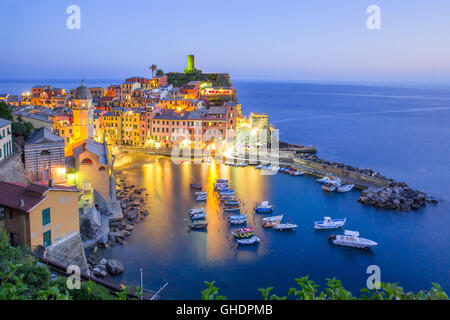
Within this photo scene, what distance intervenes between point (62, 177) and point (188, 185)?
37.2ft

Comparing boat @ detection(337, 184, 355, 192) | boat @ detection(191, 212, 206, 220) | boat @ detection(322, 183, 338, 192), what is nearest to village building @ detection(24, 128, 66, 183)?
boat @ detection(191, 212, 206, 220)

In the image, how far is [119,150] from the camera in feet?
127

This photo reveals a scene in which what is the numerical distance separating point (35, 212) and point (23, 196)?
2.56ft

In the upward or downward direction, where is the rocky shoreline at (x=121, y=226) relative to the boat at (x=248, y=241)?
upward

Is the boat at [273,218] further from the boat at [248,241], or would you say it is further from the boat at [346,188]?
the boat at [346,188]

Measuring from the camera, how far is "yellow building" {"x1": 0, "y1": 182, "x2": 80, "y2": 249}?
11484 mm

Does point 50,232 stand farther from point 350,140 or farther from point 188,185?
point 350,140

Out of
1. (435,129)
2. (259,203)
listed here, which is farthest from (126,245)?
(435,129)

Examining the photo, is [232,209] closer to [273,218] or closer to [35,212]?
[273,218]

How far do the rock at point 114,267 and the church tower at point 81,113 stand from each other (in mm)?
11158

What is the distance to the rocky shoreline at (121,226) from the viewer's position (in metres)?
14.9

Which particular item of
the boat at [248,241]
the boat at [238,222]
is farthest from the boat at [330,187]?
the boat at [248,241]

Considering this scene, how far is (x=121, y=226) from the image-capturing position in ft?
63.2

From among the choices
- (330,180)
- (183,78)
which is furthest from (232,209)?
(183,78)
